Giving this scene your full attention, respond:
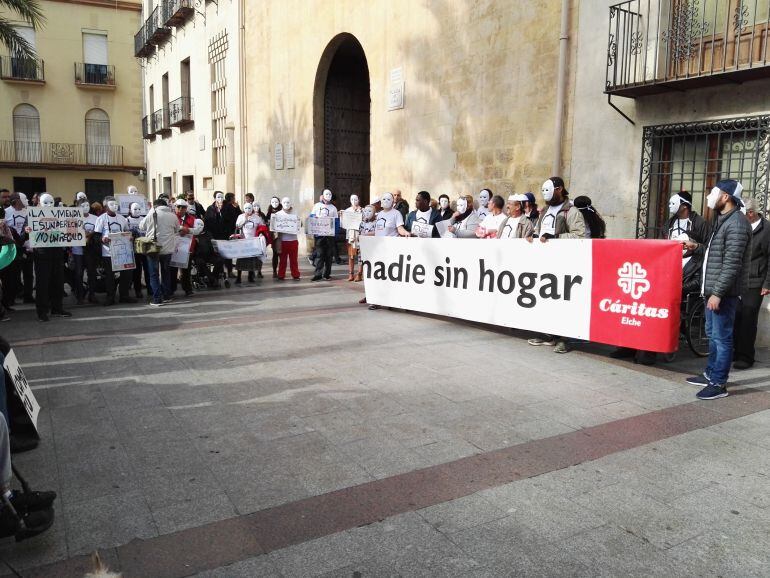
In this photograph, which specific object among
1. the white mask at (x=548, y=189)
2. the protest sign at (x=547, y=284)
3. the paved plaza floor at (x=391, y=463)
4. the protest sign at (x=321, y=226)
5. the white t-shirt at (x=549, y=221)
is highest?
the white mask at (x=548, y=189)

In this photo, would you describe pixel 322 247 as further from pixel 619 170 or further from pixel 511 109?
pixel 619 170

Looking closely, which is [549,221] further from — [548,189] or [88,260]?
[88,260]

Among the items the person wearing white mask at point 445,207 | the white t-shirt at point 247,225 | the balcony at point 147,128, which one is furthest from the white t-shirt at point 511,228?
the balcony at point 147,128

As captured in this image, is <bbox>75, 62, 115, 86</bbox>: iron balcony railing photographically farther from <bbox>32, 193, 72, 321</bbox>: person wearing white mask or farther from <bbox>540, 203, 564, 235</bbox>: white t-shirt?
<bbox>540, 203, 564, 235</bbox>: white t-shirt

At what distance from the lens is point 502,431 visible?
462cm

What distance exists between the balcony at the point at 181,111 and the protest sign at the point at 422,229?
1897 centimetres

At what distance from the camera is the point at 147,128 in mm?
34375

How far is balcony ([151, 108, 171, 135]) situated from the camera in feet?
99.5

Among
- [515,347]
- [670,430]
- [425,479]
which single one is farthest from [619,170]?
[425,479]

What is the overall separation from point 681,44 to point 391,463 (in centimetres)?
717

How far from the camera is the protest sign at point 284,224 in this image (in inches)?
518

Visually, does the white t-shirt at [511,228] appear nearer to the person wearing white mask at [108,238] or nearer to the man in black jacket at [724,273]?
the man in black jacket at [724,273]

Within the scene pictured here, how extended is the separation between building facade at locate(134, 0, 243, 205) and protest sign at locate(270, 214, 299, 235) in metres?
9.48

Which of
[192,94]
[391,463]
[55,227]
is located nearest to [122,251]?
[55,227]
